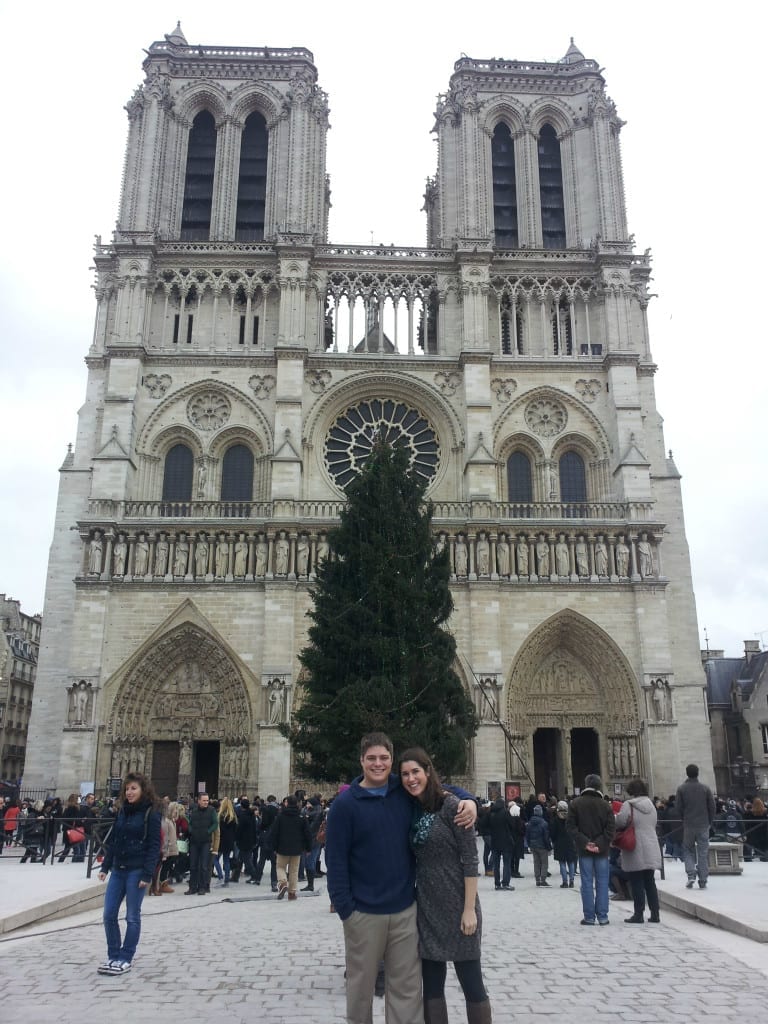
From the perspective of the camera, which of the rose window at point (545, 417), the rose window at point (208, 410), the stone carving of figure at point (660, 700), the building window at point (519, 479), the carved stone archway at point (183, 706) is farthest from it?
the rose window at point (545, 417)

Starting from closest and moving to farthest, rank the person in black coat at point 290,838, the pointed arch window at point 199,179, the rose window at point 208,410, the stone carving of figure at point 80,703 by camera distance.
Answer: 1. the person in black coat at point 290,838
2. the stone carving of figure at point 80,703
3. the rose window at point 208,410
4. the pointed arch window at point 199,179

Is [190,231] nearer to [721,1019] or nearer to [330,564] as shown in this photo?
[330,564]

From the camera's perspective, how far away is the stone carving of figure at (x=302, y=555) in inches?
1091

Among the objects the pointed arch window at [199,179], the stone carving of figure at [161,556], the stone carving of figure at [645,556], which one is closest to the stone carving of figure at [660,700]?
the stone carving of figure at [645,556]

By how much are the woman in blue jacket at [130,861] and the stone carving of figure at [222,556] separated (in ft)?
68.4

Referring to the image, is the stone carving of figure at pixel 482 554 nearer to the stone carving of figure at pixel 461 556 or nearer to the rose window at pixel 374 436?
the stone carving of figure at pixel 461 556

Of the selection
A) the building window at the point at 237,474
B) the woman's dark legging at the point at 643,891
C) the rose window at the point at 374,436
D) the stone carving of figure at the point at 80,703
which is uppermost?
the rose window at the point at 374,436

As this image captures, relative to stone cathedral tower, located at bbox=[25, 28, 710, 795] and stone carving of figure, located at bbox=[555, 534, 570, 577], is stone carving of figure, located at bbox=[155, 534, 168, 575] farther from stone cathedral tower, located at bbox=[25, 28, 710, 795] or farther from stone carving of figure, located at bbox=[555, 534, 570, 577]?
stone carving of figure, located at bbox=[555, 534, 570, 577]

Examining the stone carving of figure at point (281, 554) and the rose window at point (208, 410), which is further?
the rose window at point (208, 410)

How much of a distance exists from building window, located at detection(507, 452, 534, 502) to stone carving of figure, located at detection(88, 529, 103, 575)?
13756mm

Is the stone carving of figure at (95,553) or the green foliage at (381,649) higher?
the stone carving of figure at (95,553)

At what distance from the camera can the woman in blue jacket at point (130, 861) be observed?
7.01 m

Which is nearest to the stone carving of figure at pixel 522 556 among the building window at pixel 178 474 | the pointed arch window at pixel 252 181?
the building window at pixel 178 474

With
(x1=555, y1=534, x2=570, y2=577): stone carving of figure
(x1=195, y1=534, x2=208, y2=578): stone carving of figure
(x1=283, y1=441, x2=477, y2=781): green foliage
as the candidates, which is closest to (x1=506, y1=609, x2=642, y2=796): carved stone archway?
(x1=555, y1=534, x2=570, y2=577): stone carving of figure
